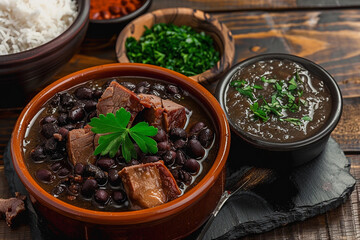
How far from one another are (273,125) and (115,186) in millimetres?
1281

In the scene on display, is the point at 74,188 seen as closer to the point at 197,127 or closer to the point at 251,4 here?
the point at 197,127

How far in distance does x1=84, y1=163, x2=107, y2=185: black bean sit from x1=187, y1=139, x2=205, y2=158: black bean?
0.57 m

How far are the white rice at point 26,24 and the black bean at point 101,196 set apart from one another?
5.25ft

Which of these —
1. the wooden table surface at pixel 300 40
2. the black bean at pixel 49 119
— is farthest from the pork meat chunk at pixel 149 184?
the wooden table surface at pixel 300 40

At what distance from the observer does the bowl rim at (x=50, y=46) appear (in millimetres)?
3568

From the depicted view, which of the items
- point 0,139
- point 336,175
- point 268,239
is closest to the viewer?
point 268,239

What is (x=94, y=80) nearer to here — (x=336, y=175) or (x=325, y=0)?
(x=336, y=175)

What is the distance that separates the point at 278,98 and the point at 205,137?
0.84 metres

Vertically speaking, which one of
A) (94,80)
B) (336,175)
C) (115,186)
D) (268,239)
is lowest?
(268,239)

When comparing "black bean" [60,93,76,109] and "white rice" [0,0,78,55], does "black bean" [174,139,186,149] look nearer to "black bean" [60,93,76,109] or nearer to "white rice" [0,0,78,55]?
"black bean" [60,93,76,109]

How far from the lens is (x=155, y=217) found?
2809mm

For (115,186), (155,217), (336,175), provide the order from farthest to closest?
1. (336,175)
2. (115,186)
3. (155,217)

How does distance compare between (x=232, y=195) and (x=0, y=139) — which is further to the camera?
(x=0, y=139)

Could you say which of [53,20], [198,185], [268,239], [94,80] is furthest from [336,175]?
[53,20]
